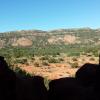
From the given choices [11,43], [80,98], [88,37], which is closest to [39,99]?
[80,98]

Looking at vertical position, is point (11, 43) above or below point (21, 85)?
below

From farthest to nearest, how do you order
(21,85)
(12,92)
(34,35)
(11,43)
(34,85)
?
(34,35) < (11,43) < (34,85) < (21,85) < (12,92)

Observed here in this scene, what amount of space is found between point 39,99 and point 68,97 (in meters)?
0.94

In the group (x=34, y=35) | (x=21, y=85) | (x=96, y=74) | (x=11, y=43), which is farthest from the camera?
(x=34, y=35)

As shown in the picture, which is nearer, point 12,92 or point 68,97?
point 12,92

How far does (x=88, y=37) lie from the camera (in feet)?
528

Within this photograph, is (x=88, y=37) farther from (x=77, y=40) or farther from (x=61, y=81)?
(x=61, y=81)

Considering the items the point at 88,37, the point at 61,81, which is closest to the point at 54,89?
the point at 61,81

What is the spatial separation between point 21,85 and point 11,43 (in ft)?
473

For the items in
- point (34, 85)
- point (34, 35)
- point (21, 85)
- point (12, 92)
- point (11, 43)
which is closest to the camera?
point (12, 92)

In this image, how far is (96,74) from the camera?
9.88 meters

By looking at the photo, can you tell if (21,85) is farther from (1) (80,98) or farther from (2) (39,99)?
(1) (80,98)

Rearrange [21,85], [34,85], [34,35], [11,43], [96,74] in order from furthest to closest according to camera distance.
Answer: [34,35] < [11,43] < [96,74] < [34,85] < [21,85]

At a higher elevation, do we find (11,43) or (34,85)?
(34,85)
